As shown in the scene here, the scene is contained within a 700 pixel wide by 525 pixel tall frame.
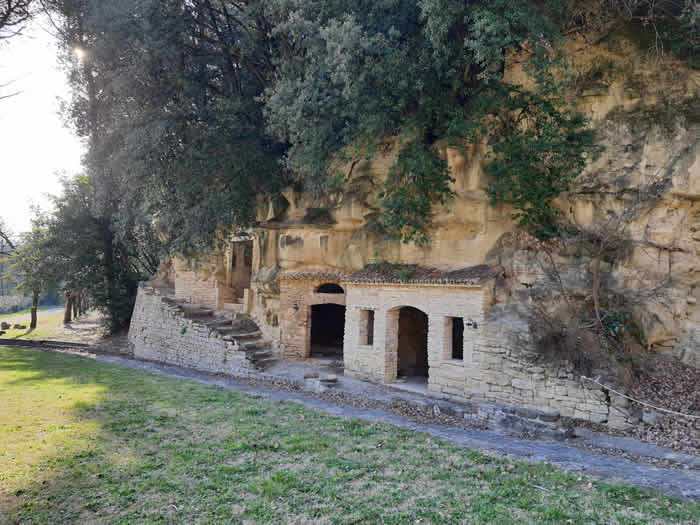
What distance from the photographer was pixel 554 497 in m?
5.88

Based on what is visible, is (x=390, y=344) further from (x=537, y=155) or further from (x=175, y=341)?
(x=175, y=341)

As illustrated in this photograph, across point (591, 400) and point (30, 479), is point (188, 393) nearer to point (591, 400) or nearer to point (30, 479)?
point (30, 479)

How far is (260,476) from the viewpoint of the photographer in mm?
6578

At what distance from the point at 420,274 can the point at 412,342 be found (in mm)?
3865

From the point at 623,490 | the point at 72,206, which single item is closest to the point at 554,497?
the point at 623,490

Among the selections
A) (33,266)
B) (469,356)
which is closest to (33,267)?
(33,266)

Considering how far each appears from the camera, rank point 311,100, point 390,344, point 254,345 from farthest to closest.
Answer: point 254,345 → point 390,344 → point 311,100

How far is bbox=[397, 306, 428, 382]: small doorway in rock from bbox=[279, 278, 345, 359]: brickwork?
3583 mm

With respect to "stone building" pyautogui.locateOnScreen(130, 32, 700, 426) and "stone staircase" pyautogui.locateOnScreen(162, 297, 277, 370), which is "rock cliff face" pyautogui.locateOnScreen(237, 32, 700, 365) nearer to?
"stone building" pyautogui.locateOnScreen(130, 32, 700, 426)

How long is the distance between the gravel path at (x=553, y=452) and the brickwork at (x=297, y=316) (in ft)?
14.3

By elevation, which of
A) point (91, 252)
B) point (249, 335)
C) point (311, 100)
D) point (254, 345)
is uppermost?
point (311, 100)

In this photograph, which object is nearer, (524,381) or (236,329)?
(524,381)

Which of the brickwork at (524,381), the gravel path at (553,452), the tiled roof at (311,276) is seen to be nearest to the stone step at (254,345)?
the tiled roof at (311,276)

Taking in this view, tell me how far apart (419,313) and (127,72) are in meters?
14.1
